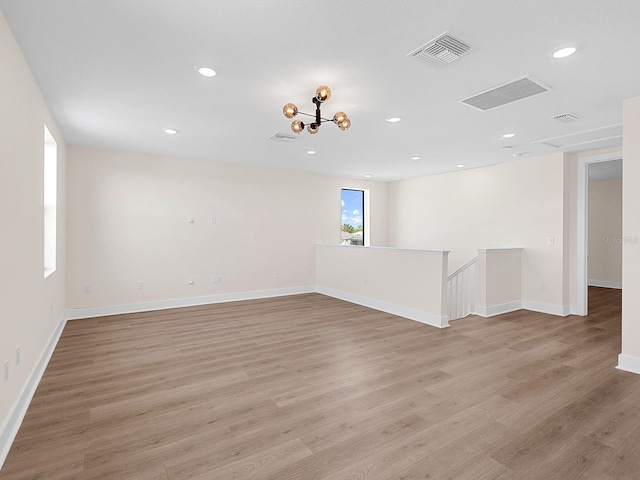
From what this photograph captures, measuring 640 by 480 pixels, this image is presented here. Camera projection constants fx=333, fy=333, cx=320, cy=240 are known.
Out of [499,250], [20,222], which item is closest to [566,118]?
[499,250]

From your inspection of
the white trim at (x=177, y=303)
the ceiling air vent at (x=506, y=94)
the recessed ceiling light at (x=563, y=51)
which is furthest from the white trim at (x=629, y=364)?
the white trim at (x=177, y=303)

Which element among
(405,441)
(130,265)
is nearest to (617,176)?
(405,441)

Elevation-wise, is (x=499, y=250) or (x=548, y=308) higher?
(x=499, y=250)

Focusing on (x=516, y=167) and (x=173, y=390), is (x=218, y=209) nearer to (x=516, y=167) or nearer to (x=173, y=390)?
(x=173, y=390)

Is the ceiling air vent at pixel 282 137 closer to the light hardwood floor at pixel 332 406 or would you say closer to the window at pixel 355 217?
the light hardwood floor at pixel 332 406

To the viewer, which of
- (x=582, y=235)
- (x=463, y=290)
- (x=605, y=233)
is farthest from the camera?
(x=605, y=233)

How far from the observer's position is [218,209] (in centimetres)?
638

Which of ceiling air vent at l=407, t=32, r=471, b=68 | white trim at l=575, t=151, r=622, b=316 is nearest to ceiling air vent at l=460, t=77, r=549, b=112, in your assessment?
ceiling air vent at l=407, t=32, r=471, b=68

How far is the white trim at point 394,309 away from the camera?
186 inches

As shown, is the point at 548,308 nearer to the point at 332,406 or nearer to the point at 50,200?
the point at 332,406

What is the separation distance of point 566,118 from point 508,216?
2578 millimetres

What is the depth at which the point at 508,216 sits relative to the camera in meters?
6.14

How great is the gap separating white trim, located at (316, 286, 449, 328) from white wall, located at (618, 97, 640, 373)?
6.31ft

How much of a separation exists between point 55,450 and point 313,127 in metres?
3.03
